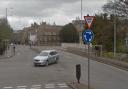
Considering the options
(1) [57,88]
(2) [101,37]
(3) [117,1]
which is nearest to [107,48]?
(2) [101,37]

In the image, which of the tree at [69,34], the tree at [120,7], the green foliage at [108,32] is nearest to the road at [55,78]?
the tree at [120,7]

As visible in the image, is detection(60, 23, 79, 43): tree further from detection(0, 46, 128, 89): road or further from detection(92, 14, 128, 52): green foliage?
detection(0, 46, 128, 89): road

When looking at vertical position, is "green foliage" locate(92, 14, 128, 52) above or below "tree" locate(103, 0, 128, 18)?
below

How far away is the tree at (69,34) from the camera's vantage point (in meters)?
133

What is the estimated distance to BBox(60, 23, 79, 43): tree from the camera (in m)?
133

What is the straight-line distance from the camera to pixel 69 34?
437 feet

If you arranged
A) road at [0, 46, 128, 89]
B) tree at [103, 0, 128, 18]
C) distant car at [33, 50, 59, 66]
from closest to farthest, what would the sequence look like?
road at [0, 46, 128, 89] < distant car at [33, 50, 59, 66] < tree at [103, 0, 128, 18]

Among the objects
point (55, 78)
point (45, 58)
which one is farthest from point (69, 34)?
point (55, 78)

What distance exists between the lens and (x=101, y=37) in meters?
62.3

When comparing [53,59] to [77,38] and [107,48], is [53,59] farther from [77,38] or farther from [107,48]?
[77,38]

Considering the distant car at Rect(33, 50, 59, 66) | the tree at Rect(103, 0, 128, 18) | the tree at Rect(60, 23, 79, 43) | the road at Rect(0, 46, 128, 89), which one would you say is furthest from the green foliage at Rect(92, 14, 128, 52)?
the tree at Rect(60, 23, 79, 43)

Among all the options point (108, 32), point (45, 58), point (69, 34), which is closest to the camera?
point (45, 58)

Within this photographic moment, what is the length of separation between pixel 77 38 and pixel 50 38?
3900cm

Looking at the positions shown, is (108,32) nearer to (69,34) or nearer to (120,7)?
(120,7)
